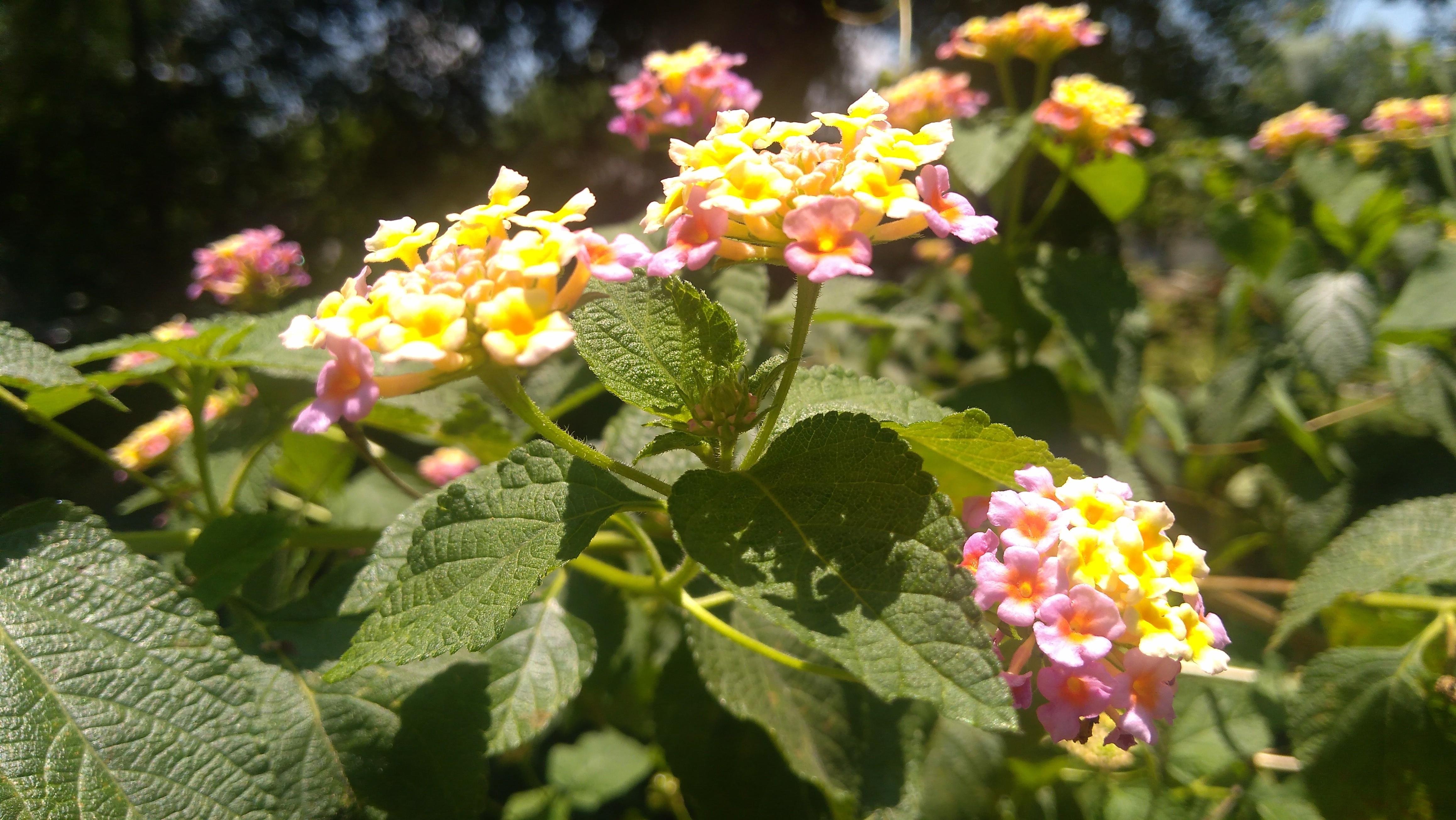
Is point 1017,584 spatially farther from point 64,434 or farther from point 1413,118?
point 1413,118

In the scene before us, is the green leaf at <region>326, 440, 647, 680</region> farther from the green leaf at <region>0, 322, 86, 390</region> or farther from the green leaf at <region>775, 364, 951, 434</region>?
the green leaf at <region>0, 322, 86, 390</region>

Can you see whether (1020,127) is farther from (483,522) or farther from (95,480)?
(95,480)

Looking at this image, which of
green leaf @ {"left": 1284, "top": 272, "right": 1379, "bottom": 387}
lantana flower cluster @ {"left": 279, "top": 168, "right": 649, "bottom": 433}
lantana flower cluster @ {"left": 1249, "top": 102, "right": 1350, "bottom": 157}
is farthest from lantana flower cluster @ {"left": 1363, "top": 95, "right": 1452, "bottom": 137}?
lantana flower cluster @ {"left": 279, "top": 168, "right": 649, "bottom": 433}

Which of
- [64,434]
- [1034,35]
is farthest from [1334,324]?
[64,434]

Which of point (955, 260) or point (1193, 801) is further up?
point (955, 260)

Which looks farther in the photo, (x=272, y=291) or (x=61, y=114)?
(x=61, y=114)

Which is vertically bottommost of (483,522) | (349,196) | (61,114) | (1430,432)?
(349,196)

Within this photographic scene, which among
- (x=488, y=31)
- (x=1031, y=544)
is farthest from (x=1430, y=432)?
(x=488, y=31)

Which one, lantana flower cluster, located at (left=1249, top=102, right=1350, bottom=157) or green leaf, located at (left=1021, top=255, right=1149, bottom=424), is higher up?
lantana flower cluster, located at (left=1249, top=102, right=1350, bottom=157)
